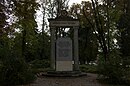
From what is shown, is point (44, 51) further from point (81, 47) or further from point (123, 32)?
point (123, 32)

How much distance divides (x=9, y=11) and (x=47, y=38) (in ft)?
88.3

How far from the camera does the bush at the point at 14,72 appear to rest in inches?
588

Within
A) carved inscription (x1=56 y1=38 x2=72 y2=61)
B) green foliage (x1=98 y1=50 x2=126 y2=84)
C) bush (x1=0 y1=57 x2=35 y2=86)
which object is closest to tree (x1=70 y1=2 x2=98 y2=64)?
carved inscription (x1=56 y1=38 x2=72 y2=61)

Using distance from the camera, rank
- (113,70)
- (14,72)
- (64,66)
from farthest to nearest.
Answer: (64,66)
(113,70)
(14,72)

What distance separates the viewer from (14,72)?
15133mm

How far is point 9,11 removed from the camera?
19.7 m

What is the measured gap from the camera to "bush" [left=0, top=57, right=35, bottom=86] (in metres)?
14.9

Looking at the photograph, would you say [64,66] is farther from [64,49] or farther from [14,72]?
[14,72]

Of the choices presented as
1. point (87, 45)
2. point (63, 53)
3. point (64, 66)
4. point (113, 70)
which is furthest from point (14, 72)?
point (87, 45)

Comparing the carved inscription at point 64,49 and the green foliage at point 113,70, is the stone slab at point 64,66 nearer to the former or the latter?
the carved inscription at point 64,49

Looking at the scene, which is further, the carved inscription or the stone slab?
the carved inscription

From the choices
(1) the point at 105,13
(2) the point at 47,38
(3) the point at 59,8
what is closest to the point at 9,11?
(1) the point at 105,13

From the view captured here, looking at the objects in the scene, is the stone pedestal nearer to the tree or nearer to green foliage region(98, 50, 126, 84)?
green foliage region(98, 50, 126, 84)

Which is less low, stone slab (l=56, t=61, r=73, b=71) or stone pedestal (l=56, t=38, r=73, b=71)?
stone pedestal (l=56, t=38, r=73, b=71)
